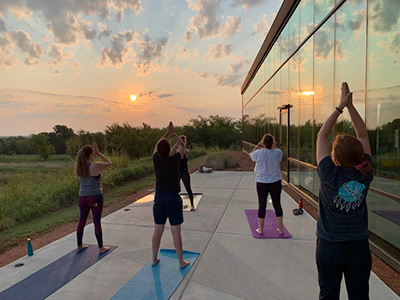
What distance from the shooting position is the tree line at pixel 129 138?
76.7 feet

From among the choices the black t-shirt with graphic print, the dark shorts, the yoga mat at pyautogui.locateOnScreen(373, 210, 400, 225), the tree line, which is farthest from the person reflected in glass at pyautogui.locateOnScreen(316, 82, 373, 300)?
the tree line

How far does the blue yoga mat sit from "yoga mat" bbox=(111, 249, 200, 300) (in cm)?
85

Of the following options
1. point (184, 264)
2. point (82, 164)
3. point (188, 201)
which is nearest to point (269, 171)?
point (184, 264)

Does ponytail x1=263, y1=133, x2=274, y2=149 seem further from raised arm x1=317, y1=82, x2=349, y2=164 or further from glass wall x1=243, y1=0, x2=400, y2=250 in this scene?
raised arm x1=317, y1=82, x2=349, y2=164

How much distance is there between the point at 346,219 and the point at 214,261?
2.32 metres

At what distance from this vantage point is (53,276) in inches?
131

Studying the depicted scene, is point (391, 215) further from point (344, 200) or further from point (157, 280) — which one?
point (157, 280)

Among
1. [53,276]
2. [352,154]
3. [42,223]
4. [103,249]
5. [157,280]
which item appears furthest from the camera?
[42,223]

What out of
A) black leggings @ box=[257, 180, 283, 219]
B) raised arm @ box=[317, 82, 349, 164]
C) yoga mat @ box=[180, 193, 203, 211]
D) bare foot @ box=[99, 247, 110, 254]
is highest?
raised arm @ box=[317, 82, 349, 164]

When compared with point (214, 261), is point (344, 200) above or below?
above

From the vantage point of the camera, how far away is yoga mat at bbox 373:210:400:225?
12.2 ft

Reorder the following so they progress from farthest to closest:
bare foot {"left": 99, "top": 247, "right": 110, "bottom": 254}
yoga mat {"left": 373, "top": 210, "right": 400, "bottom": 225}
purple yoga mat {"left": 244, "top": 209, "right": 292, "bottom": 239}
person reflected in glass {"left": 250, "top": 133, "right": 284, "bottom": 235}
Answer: purple yoga mat {"left": 244, "top": 209, "right": 292, "bottom": 239} < person reflected in glass {"left": 250, "top": 133, "right": 284, "bottom": 235} < bare foot {"left": 99, "top": 247, "right": 110, "bottom": 254} < yoga mat {"left": 373, "top": 210, "right": 400, "bottom": 225}

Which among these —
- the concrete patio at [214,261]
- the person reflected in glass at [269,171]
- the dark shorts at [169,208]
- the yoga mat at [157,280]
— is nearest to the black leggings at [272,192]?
the person reflected in glass at [269,171]

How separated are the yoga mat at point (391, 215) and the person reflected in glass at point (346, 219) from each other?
2.52 metres
